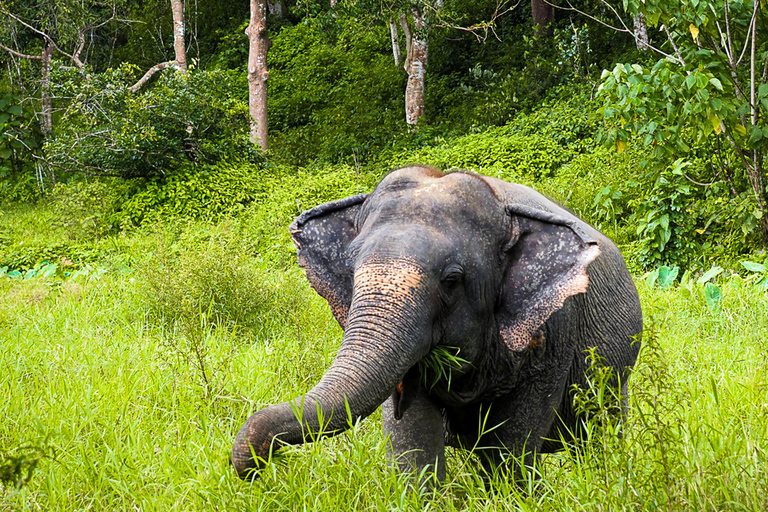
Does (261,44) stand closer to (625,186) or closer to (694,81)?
(625,186)

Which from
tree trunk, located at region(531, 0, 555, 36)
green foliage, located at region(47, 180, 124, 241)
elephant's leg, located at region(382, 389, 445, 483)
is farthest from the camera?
tree trunk, located at region(531, 0, 555, 36)

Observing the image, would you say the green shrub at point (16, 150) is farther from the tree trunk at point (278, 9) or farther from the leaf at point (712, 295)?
the leaf at point (712, 295)

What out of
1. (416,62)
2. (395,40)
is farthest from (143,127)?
(395,40)

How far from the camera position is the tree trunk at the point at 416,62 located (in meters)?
13.7

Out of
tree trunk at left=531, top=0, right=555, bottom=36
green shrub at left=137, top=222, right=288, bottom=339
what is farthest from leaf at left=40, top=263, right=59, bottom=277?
tree trunk at left=531, top=0, right=555, bottom=36

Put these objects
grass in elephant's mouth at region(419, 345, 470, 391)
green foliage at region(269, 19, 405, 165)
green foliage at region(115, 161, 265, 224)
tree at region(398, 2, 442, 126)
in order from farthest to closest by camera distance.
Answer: green foliage at region(269, 19, 405, 165), tree at region(398, 2, 442, 126), green foliage at region(115, 161, 265, 224), grass in elephant's mouth at region(419, 345, 470, 391)

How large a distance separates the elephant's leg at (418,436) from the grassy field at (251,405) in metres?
0.10

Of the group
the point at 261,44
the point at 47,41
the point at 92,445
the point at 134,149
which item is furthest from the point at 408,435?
the point at 47,41

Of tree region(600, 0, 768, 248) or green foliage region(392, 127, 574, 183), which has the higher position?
tree region(600, 0, 768, 248)

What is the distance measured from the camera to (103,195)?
1221 cm

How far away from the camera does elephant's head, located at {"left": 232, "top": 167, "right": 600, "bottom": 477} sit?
242 centimetres

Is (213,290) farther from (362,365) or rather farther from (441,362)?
(362,365)

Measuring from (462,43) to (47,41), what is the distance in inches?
328

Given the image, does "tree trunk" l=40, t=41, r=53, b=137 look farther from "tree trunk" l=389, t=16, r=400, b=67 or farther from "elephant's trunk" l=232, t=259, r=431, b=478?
"elephant's trunk" l=232, t=259, r=431, b=478
